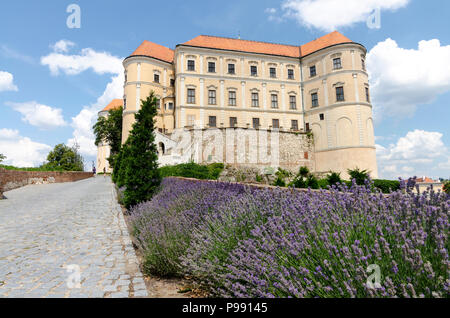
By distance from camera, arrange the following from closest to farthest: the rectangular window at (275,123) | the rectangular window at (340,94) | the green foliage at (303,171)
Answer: the rectangular window at (340,94)
the green foliage at (303,171)
the rectangular window at (275,123)

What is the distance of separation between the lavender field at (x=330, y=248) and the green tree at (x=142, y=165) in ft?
18.8

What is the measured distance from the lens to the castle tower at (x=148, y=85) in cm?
3103

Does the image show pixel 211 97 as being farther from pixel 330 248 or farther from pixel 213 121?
pixel 330 248

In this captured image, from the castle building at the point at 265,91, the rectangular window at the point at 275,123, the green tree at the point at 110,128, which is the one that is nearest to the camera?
the castle building at the point at 265,91

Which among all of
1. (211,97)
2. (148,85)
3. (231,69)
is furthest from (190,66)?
(148,85)

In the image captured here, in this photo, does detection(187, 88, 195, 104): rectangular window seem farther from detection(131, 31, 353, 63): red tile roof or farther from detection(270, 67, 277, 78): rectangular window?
detection(270, 67, 277, 78): rectangular window

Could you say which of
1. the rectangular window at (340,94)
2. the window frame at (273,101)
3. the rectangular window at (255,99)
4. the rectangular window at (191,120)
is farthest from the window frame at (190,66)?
the rectangular window at (340,94)

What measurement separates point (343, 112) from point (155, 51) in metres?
26.6

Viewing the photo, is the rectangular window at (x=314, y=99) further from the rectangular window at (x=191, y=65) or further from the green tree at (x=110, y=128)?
the green tree at (x=110, y=128)

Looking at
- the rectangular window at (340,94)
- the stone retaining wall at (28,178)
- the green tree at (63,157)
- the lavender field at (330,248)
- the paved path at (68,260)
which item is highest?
the rectangular window at (340,94)

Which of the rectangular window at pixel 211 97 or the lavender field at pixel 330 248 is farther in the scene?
the rectangular window at pixel 211 97

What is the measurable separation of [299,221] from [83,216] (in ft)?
26.1

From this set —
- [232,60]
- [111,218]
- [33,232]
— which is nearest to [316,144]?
[232,60]

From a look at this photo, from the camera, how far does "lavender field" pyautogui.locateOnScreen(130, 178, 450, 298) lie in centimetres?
139
